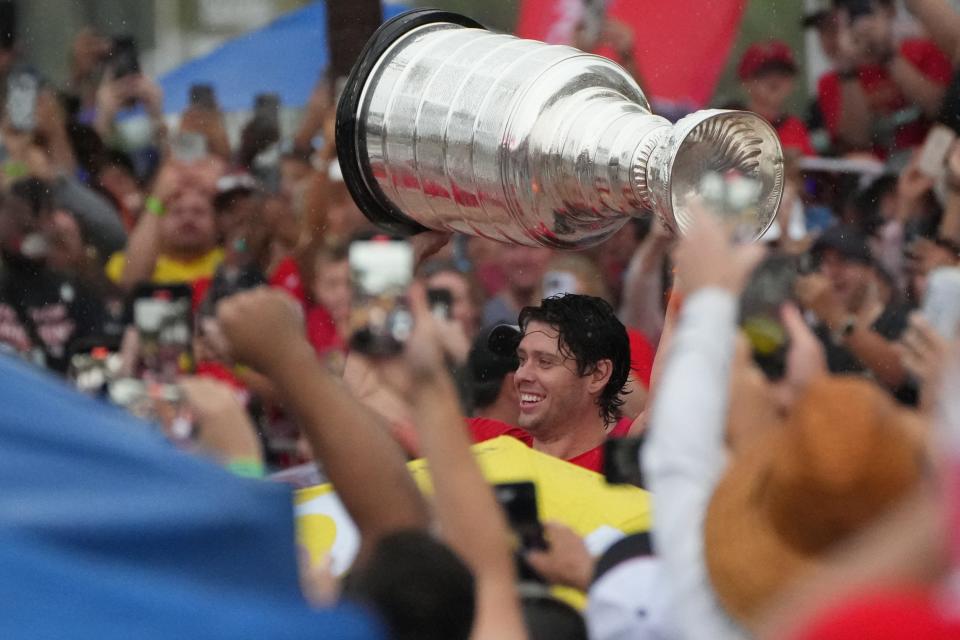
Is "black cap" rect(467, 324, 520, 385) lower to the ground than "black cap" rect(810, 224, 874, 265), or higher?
lower

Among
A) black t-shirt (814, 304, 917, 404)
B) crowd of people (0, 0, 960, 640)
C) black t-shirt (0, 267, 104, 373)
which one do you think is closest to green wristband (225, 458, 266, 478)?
crowd of people (0, 0, 960, 640)

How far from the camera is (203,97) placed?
18.7ft

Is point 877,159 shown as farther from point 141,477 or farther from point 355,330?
point 141,477

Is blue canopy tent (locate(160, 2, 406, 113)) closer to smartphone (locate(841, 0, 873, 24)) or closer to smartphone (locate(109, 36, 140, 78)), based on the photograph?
smartphone (locate(109, 36, 140, 78))

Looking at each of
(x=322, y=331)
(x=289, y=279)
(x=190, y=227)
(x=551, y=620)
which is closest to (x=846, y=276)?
(x=322, y=331)

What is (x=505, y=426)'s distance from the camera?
391 centimetres

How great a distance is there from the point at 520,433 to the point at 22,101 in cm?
276

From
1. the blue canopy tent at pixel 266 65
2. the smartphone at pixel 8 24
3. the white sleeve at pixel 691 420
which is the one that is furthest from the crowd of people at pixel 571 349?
the smartphone at pixel 8 24

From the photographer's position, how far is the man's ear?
3.80 meters

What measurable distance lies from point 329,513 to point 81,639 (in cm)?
181

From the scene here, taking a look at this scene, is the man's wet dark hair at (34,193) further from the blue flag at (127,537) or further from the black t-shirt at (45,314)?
the blue flag at (127,537)

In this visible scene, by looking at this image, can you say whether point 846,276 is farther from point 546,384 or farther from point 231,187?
point 231,187

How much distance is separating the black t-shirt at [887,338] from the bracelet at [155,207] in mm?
2082

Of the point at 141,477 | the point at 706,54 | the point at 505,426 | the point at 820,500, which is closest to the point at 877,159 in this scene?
the point at 706,54
